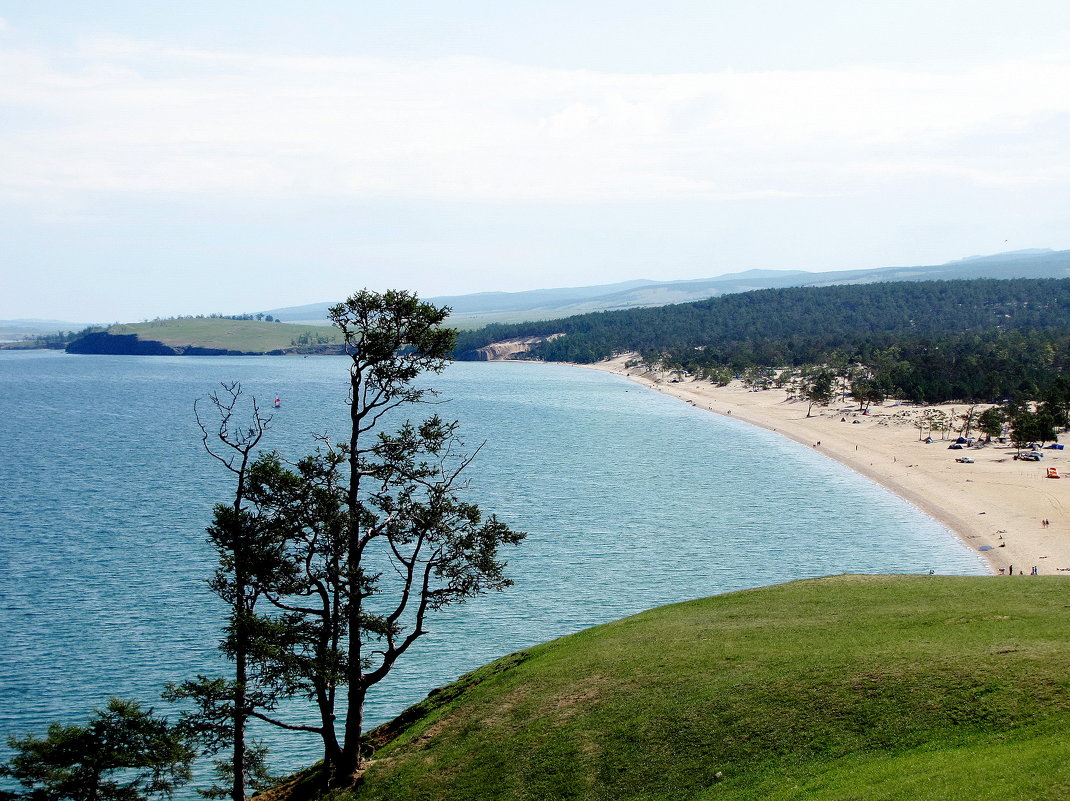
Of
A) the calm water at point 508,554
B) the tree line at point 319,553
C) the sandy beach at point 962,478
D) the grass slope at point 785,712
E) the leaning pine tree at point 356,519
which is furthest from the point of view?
the sandy beach at point 962,478

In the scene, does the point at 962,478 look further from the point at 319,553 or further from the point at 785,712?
the point at 319,553

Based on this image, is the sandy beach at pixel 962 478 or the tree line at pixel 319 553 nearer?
the tree line at pixel 319 553

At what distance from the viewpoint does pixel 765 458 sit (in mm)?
112188

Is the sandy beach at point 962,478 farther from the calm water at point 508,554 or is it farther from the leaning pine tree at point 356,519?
the leaning pine tree at point 356,519

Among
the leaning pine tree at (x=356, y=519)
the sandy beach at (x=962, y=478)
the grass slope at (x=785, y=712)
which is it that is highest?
the leaning pine tree at (x=356, y=519)

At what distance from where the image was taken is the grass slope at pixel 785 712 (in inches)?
754

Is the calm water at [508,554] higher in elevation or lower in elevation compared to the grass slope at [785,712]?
lower

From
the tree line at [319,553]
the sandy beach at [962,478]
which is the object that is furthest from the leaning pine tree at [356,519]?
the sandy beach at [962,478]

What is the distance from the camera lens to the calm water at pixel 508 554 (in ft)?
145

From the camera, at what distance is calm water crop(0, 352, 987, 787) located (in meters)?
44.2

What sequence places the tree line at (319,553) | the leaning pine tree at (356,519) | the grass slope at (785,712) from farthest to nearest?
the tree line at (319,553) < the leaning pine tree at (356,519) < the grass slope at (785,712)

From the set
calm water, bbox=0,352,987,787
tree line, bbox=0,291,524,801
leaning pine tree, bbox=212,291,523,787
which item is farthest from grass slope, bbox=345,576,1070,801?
calm water, bbox=0,352,987,787

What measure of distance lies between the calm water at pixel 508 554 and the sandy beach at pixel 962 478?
11.0 ft

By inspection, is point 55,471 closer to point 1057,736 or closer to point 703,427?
point 703,427
